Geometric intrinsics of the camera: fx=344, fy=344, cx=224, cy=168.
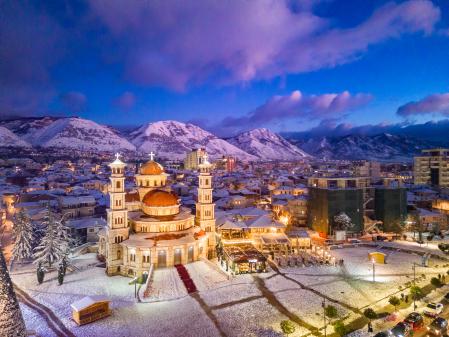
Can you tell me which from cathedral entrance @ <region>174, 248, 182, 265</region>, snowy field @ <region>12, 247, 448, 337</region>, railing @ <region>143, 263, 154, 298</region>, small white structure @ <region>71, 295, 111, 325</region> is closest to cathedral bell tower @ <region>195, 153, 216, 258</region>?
snowy field @ <region>12, 247, 448, 337</region>

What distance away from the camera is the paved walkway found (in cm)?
2714

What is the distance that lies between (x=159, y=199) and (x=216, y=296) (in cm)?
1729

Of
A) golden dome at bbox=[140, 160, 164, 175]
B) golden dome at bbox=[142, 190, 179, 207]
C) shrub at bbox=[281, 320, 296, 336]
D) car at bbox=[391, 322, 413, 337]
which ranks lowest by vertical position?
Answer: car at bbox=[391, 322, 413, 337]

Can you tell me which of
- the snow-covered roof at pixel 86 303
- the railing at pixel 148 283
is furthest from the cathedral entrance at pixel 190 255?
the snow-covered roof at pixel 86 303

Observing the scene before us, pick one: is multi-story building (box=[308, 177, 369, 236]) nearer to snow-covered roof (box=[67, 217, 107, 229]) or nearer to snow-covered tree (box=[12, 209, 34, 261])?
snow-covered roof (box=[67, 217, 107, 229])

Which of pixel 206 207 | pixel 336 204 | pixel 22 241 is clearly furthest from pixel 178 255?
pixel 336 204

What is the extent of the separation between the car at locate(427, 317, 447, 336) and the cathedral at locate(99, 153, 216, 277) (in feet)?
82.6

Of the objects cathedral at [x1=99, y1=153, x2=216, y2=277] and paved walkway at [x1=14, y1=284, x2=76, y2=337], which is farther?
cathedral at [x1=99, y1=153, x2=216, y2=277]

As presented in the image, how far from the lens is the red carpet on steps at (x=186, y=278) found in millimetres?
34994

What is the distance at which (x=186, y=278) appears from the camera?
37.1m

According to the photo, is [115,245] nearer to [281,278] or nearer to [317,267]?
[281,278]

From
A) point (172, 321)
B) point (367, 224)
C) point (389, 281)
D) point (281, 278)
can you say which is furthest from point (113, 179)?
point (367, 224)

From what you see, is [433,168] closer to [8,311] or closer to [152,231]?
[152,231]

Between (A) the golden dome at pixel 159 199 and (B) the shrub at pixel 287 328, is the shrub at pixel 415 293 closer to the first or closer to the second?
(B) the shrub at pixel 287 328
